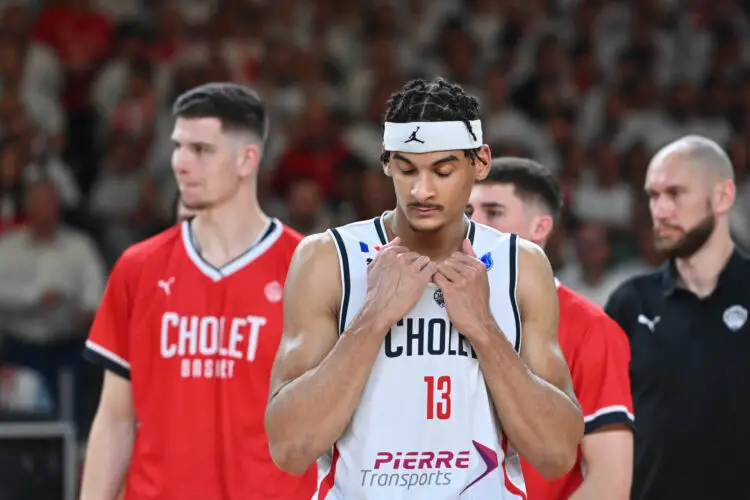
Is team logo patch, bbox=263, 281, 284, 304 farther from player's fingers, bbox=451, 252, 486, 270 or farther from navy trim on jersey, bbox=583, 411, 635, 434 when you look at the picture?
player's fingers, bbox=451, 252, 486, 270

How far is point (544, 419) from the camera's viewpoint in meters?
3.65

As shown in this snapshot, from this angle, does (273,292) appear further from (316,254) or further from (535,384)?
(535,384)

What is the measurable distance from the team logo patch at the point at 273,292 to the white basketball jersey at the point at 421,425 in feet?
5.24

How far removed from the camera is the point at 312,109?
36.4 feet

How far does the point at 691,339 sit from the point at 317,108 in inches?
218

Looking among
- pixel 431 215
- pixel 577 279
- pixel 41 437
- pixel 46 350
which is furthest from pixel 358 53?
pixel 431 215

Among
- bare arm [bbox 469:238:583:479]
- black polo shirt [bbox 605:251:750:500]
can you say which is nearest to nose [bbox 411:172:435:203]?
bare arm [bbox 469:238:583:479]

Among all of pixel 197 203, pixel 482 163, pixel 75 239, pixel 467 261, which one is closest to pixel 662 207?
pixel 197 203

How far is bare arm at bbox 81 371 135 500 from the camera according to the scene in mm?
5215

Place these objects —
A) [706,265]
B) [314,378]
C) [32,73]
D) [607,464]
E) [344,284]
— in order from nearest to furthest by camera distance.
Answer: [314,378] → [344,284] → [607,464] → [706,265] → [32,73]

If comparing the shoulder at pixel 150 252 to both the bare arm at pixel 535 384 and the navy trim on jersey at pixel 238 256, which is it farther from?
the bare arm at pixel 535 384

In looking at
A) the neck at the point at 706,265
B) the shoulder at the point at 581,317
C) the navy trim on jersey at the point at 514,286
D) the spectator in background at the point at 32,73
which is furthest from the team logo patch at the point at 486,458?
the spectator in background at the point at 32,73

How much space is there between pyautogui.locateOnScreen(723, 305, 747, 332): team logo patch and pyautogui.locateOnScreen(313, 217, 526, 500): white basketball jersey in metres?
2.67

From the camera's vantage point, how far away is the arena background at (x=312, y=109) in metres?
9.41
